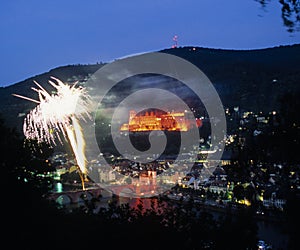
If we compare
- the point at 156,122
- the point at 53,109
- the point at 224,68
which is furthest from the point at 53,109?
the point at 156,122

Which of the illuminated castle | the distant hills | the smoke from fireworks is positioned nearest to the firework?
the smoke from fireworks

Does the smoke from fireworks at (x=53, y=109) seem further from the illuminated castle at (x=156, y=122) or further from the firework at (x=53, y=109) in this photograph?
the illuminated castle at (x=156, y=122)

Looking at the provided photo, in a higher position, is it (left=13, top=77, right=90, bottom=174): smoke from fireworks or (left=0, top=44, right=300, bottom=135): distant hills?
(left=0, top=44, right=300, bottom=135): distant hills

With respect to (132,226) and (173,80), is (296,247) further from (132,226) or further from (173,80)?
(173,80)

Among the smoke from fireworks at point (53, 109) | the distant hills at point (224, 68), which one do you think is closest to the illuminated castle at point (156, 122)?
the distant hills at point (224, 68)

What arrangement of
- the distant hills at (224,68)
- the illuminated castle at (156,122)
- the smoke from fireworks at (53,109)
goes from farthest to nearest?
the illuminated castle at (156,122) → the distant hills at (224,68) → the smoke from fireworks at (53,109)

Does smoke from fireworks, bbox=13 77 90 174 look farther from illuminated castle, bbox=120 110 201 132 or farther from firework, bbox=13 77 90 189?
illuminated castle, bbox=120 110 201 132

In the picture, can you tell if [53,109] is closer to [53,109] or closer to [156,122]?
[53,109]

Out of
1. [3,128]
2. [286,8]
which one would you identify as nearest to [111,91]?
[3,128]
